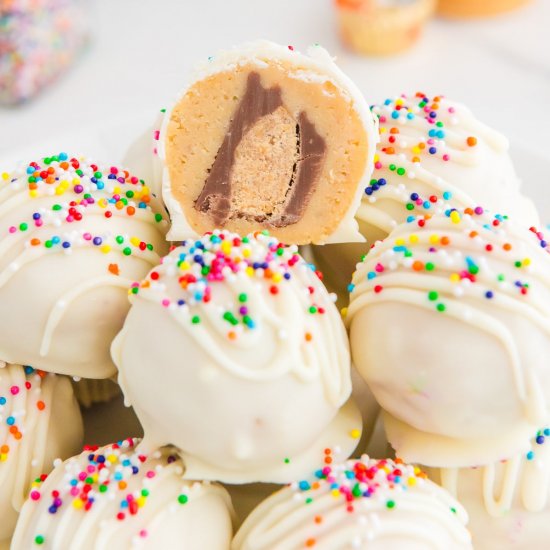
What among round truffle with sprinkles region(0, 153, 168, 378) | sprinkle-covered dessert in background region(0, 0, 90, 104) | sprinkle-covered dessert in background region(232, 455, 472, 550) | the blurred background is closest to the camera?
sprinkle-covered dessert in background region(232, 455, 472, 550)

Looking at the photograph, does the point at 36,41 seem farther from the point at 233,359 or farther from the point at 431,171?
the point at 233,359

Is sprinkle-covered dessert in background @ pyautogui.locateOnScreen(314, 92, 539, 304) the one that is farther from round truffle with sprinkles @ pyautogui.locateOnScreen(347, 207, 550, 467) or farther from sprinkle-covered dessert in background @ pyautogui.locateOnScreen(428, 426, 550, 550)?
sprinkle-covered dessert in background @ pyautogui.locateOnScreen(428, 426, 550, 550)

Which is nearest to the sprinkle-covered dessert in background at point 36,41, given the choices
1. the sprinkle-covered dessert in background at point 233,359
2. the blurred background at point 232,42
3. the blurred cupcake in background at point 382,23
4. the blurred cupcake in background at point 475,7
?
the blurred background at point 232,42

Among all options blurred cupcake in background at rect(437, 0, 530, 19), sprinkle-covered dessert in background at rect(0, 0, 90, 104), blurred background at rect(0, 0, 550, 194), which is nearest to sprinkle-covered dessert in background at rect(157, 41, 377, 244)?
blurred background at rect(0, 0, 550, 194)

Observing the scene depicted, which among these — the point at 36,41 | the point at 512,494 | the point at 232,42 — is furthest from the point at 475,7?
the point at 512,494

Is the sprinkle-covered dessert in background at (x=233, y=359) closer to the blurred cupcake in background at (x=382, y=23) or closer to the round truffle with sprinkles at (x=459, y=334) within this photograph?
the round truffle with sprinkles at (x=459, y=334)

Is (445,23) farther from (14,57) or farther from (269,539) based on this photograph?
(269,539)

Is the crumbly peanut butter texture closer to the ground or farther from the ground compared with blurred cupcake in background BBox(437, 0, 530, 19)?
farther from the ground

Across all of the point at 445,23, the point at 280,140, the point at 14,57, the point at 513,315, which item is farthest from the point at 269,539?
the point at 445,23
